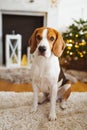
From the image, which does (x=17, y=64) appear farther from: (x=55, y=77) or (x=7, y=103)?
(x=55, y=77)

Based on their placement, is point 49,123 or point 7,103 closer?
point 49,123

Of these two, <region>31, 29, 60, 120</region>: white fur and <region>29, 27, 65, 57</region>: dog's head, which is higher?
<region>29, 27, 65, 57</region>: dog's head

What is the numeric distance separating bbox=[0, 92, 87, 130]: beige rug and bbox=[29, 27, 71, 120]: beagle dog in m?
0.08

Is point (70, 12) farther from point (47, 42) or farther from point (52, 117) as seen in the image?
point (52, 117)

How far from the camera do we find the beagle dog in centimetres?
153

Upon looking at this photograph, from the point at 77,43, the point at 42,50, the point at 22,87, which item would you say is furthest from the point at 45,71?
the point at 77,43

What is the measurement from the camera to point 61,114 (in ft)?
5.77

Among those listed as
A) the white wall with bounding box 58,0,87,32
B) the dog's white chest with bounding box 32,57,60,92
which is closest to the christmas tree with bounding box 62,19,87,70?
the white wall with bounding box 58,0,87,32

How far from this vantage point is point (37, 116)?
1.70 m

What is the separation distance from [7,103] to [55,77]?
598mm

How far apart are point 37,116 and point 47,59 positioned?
0.48 metres

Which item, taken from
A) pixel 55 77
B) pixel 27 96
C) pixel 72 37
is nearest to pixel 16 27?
pixel 72 37

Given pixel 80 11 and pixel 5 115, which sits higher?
pixel 80 11

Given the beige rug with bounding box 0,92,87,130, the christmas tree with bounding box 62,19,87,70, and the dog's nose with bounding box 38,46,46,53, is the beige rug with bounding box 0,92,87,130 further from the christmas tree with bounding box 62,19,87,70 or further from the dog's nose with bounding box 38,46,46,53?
the christmas tree with bounding box 62,19,87,70
